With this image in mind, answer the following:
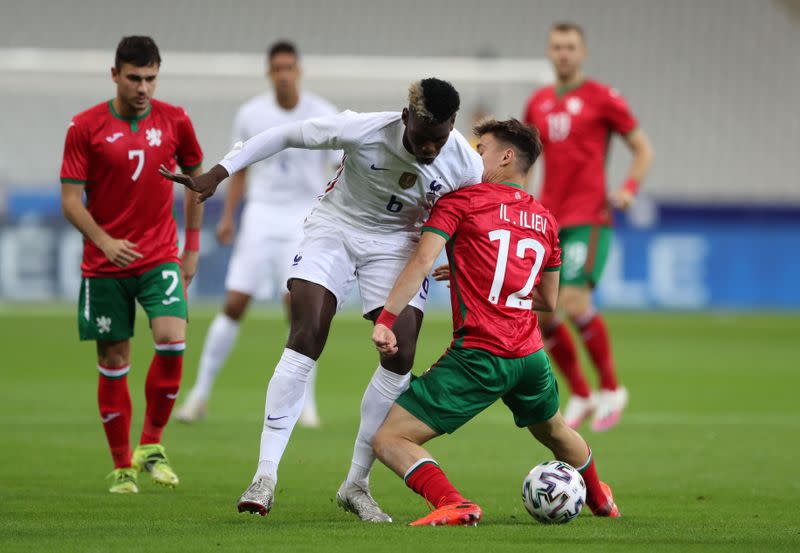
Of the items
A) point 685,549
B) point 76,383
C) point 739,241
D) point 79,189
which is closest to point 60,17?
point 739,241

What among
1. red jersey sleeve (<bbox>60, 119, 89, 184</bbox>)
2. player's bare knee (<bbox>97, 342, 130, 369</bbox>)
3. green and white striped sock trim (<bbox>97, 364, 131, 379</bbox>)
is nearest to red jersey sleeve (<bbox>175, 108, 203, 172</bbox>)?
red jersey sleeve (<bbox>60, 119, 89, 184</bbox>)

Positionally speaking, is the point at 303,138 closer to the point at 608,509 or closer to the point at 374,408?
the point at 374,408

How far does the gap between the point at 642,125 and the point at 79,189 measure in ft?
84.1

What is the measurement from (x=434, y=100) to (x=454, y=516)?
1.66 meters

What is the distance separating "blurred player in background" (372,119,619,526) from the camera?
5.44 metres

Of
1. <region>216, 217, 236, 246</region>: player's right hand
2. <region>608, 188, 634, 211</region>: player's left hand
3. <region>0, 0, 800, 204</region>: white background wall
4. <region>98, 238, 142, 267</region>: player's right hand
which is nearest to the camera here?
<region>98, 238, 142, 267</region>: player's right hand

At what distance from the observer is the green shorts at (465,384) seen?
545cm

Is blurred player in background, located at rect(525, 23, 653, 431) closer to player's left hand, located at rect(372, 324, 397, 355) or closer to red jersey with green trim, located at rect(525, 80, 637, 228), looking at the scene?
red jersey with green trim, located at rect(525, 80, 637, 228)

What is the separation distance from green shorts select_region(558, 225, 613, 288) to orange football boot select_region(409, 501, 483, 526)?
4.47m

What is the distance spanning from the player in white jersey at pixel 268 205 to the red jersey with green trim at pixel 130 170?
10.3ft

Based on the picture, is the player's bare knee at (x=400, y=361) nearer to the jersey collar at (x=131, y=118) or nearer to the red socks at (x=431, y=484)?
the red socks at (x=431, y=484)

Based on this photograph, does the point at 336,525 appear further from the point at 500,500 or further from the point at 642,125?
the point at 642,125

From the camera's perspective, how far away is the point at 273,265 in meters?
10.3

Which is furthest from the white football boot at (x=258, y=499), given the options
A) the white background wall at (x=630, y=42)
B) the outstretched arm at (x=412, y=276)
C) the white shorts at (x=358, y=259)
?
the white background wall at (x=630, y=42)
